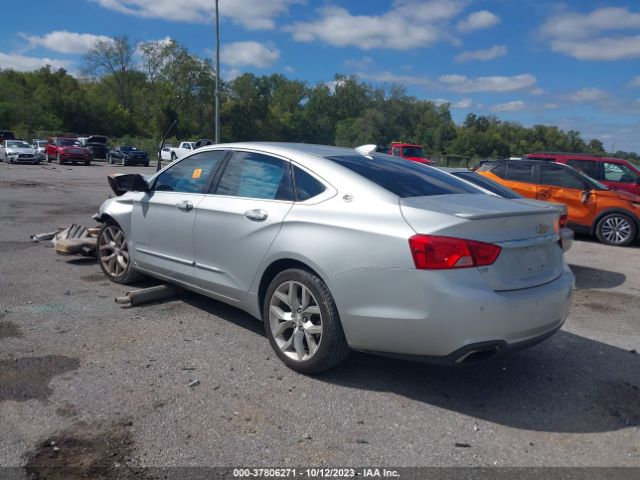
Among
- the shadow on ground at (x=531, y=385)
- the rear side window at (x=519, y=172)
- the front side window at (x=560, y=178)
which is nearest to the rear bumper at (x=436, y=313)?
the shadow on ground at (x=531, y=385)

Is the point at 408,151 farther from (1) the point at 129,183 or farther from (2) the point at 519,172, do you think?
(1) the point at 129,183

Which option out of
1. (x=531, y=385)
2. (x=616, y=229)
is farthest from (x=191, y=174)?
(x=616, y=229)

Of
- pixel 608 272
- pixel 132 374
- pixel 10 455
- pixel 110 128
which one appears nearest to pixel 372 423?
pixel 132 374

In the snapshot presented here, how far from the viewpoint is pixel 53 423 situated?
331 cm

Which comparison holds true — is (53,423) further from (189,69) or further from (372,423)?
(189,69)

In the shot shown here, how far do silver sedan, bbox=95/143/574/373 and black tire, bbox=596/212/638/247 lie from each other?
312 inches

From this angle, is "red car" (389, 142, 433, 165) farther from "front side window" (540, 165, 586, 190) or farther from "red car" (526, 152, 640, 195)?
"front side window" (540, 165, 586, 190)

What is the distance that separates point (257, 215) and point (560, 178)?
29.6ft

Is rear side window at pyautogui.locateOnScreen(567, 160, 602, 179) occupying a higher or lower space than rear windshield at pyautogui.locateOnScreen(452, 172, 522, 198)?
higher

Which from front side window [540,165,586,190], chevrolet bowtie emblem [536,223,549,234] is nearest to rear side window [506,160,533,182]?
front side window [540,165,586,190]

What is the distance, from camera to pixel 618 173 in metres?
14.4

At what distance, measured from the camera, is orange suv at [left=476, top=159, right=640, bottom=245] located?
11195 millimetres

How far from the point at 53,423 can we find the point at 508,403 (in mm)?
2842

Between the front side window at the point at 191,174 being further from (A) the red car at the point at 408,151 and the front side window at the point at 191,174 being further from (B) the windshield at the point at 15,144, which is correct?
(B) the windshield at the point at 15,144
